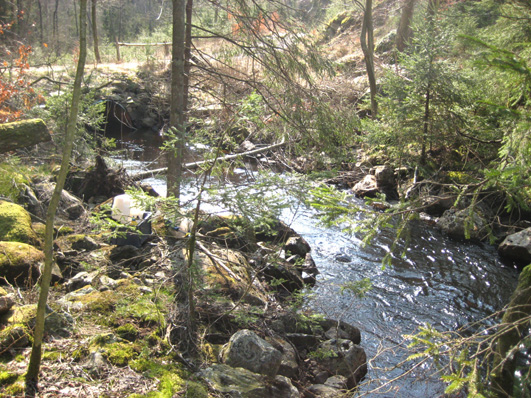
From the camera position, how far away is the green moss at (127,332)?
368 centimetres

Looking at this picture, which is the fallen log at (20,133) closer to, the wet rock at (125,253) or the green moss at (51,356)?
the wet rock at (125,253)

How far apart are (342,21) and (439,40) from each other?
1821cm

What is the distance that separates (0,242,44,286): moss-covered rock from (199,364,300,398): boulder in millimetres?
2214

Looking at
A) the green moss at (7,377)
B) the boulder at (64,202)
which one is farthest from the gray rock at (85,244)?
the green moss at (7,377)

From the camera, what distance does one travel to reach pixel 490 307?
6.51 meters

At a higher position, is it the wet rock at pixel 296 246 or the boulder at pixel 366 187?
the boulder at pixel 366 187

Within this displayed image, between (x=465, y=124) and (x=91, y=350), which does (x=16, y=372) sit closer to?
(x=91, y=350)

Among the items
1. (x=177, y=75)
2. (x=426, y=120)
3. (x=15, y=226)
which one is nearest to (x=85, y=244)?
(x=15, y=226)

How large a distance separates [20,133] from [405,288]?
6249 mm

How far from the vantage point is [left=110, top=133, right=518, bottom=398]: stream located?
5.37 meters

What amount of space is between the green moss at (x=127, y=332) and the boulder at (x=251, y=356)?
32.4 inches

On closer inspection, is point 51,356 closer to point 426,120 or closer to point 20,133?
A: point 20,133

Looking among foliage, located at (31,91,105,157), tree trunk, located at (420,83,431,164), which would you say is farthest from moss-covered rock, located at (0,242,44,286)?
tree trunk, located at (420,83,431,164)

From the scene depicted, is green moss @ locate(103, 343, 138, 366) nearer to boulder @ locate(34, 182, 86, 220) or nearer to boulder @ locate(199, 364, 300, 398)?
boulder @ locate(199, 364, 300, 398)
